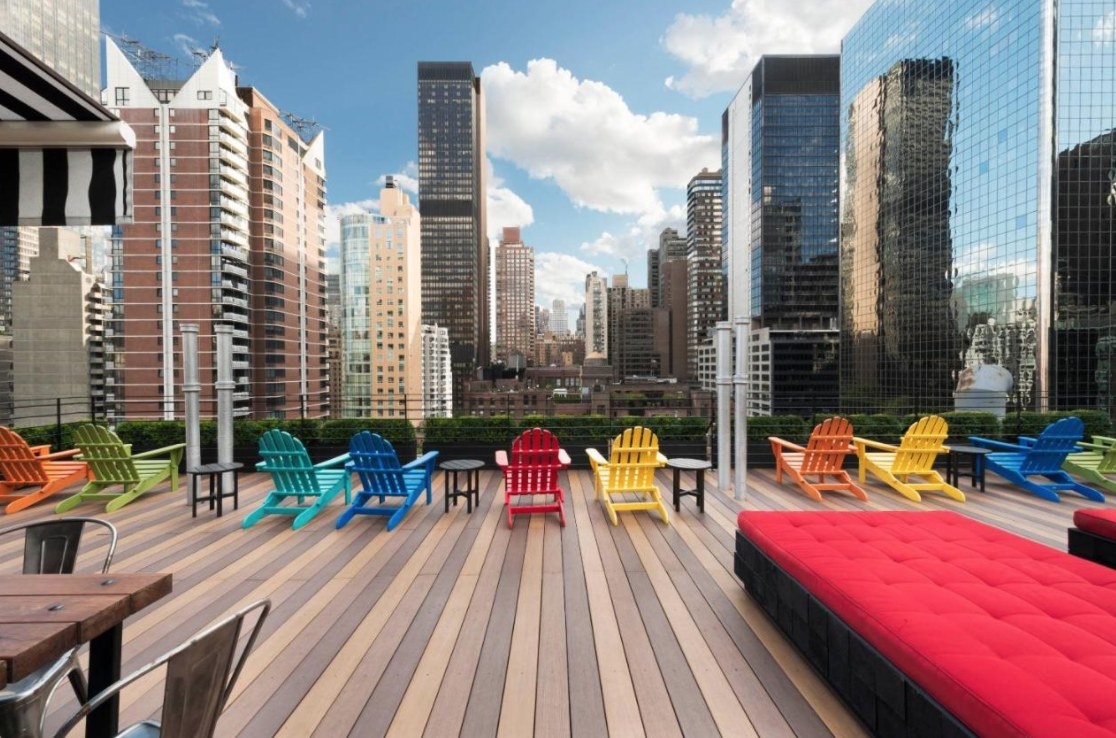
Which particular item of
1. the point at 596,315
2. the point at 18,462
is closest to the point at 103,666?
the point at 18,462

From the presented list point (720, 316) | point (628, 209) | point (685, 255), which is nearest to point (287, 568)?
point (628, 209)

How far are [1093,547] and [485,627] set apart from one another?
13.3 ft

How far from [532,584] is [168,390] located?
72246 millimetres

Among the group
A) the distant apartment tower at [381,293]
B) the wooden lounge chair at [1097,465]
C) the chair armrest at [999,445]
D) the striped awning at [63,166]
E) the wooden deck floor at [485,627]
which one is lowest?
the wooden deck floor at [485,627]

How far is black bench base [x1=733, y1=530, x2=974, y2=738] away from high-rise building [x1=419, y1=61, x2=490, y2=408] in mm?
120103

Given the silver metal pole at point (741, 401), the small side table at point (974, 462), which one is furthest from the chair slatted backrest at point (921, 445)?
the silver metal pole at point (741, 401)

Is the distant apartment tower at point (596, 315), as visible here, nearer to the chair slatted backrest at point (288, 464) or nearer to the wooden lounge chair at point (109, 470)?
the wooden lounge chair at point (109, 470)

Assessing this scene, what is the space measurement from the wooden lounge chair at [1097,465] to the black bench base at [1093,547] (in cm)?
413

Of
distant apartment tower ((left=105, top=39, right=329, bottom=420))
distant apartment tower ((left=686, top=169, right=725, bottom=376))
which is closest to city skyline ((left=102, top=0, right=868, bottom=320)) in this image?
distant apartment tower ((left=105, top=39, right=329, bottom=420))

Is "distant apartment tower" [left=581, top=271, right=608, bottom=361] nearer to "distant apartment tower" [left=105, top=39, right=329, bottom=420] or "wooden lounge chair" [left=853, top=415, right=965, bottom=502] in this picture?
"distant apartment tower" [left=105, top=39, right=329, bottom=420]

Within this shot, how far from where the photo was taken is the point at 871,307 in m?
72.9

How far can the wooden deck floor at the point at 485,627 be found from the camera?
2115 millimetres

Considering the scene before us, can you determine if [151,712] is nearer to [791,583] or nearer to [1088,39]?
[791,583]

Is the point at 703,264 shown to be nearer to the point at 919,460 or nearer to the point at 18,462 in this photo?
the point at 919,460
